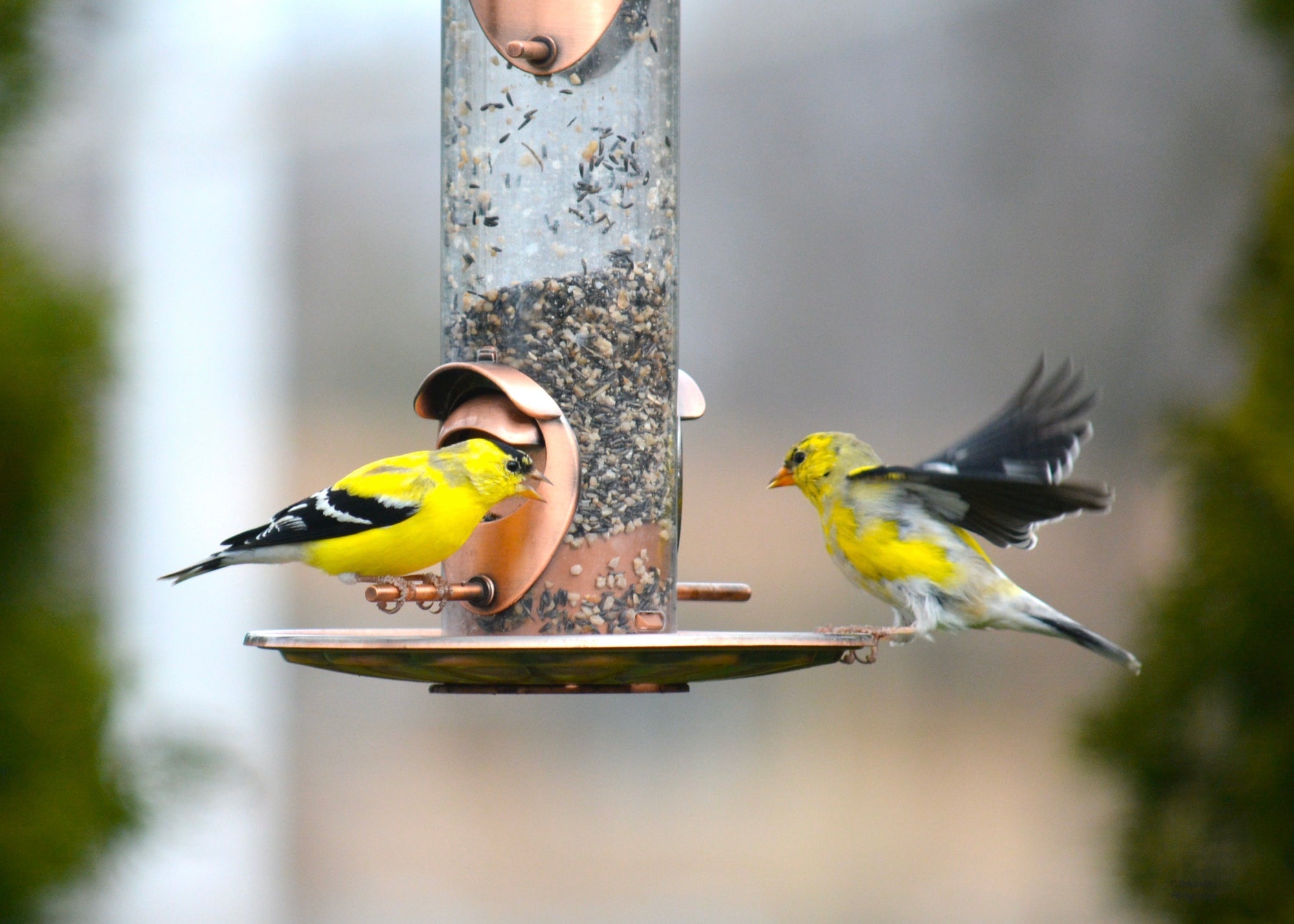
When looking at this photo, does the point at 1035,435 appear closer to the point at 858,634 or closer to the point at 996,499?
the point at 996,499

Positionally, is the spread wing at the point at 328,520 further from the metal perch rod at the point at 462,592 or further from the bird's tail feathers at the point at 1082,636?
the bird's tail feathers at the point at 1082,636

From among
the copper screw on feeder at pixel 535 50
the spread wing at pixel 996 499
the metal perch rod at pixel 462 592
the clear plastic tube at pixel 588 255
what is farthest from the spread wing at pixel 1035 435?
the copper screw on feeder at pixel 535 50

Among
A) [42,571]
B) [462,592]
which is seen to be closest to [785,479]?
[462,592]

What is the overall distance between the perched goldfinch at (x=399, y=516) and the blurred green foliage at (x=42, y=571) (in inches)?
34.4

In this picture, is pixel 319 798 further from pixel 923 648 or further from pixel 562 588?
pixel 562 588

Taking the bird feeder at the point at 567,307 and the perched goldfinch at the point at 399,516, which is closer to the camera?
the perched goldfinch at the point at 399,516

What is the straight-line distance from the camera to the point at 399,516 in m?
2.99

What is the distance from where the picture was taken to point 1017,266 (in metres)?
6.94

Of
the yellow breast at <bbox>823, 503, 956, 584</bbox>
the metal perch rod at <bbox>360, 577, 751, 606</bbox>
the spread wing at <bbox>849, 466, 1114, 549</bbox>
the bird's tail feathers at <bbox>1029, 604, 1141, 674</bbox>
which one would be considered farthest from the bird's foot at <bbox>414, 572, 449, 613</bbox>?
the bird's tail feathers at <bbox>1029, 604, 1141, 674</bbox>

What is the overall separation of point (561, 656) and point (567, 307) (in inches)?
46.3

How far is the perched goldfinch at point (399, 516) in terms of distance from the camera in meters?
2.97

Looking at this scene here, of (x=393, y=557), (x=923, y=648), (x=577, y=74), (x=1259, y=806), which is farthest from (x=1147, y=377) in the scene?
(x=393, y=557)

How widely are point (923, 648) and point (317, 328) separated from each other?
3.61 m

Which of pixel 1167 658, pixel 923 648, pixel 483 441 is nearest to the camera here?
pixel 483 441
